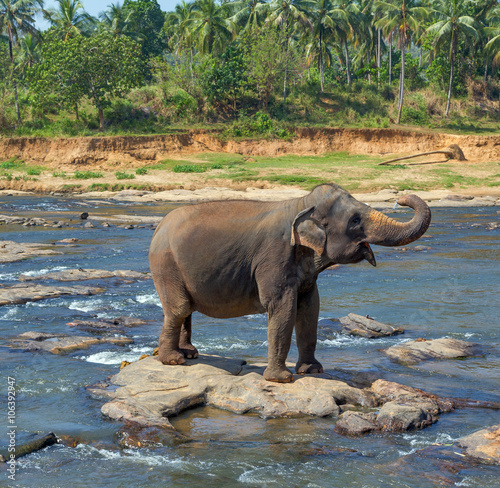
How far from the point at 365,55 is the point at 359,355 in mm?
64634

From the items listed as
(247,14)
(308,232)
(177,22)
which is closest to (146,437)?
(308,232)

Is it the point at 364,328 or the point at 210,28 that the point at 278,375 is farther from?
the point at 210,28

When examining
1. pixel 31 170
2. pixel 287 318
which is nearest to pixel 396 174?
pixel 31 170

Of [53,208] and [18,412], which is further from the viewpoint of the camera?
[53,208]

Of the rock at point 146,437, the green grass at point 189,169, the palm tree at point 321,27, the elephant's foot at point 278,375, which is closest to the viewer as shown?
the rock at point 146,437

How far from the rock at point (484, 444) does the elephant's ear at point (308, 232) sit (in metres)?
2.42

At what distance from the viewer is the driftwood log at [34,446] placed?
6699 millimetres

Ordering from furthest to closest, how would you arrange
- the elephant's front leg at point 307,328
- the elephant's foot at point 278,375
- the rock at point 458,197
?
the rock at point 458,197 < the elephant's front leg at point 307,328 < the elephant's foot at point 278,375

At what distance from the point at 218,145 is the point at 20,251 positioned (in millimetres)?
31645

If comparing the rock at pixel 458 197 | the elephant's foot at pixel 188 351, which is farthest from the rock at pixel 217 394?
the rock at pixel 458 197

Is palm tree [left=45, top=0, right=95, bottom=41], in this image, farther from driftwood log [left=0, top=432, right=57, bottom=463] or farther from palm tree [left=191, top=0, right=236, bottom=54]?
driftwood log [left=0, top=432, right=57, bottom=463]

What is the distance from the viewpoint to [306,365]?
845 cm

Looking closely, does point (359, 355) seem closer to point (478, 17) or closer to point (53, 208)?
point (53, 208)

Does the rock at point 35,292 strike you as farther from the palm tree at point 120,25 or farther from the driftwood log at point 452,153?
the palm tree at point 120,25
